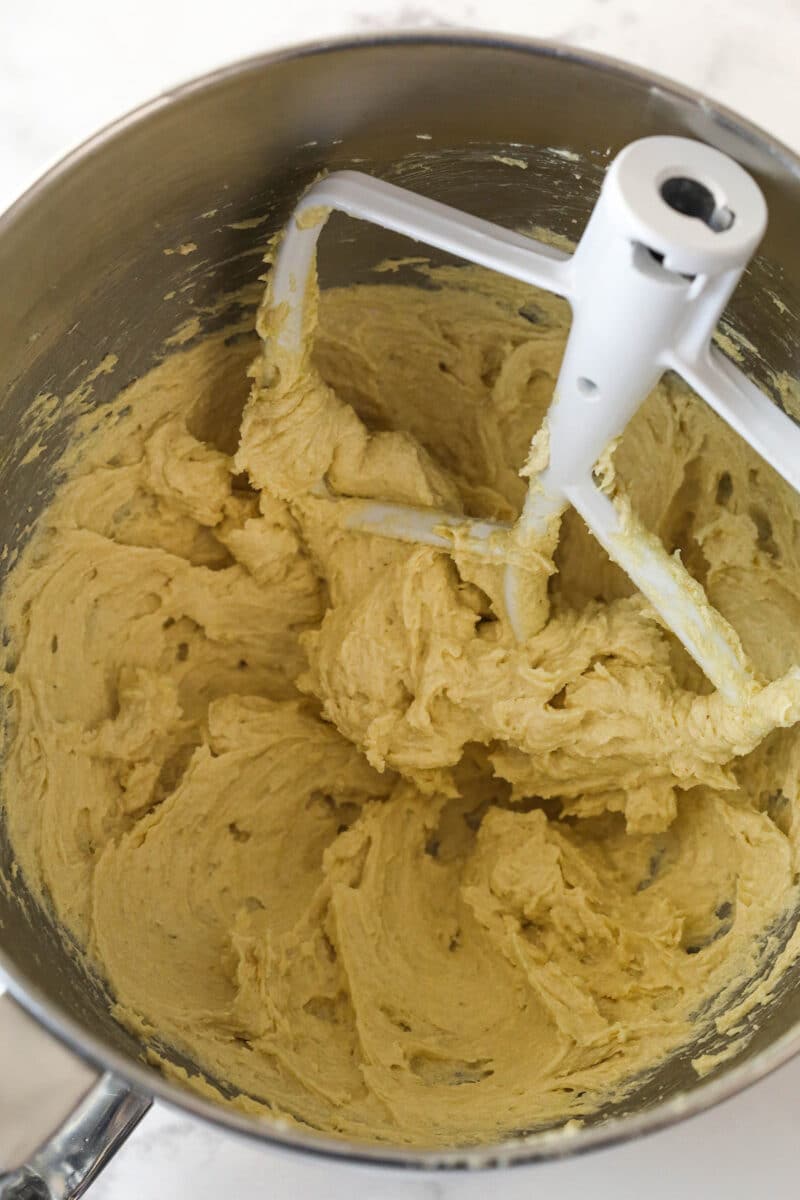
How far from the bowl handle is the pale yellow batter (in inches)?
9.6

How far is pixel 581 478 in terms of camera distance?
1168 mm

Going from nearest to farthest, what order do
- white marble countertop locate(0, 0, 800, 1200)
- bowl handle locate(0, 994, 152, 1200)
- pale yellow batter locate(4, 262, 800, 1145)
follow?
bowl handle locate(0, 994, 152, 1200), pale yellow batter locate(4, 262, 800, 1145), white marble countertop locate(0, 0, 800, 1200)

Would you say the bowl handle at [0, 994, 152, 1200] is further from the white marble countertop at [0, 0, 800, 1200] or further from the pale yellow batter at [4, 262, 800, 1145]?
the white marble countertop at [0, 0, 800, 1200]

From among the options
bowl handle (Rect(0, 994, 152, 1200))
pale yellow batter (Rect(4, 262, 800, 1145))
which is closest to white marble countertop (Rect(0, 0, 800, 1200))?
pale yellow batter (Rect(4, 262, 800, 1145))

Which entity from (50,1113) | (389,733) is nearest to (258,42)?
(389,733)

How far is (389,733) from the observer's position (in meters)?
1.39

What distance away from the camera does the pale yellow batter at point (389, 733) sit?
125cm

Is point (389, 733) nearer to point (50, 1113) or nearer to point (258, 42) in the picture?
point (50, 1113)

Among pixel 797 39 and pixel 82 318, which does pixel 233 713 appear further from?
pixel 797 39

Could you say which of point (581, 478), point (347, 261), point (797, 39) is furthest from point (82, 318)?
point (797, 39)

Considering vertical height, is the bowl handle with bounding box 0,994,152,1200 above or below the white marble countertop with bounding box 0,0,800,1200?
below

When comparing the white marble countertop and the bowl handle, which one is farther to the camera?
the white marble countertop

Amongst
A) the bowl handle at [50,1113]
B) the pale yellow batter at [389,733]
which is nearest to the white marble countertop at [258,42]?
the pale yellow batter at [389,733]

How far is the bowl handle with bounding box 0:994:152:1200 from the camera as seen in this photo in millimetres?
859
